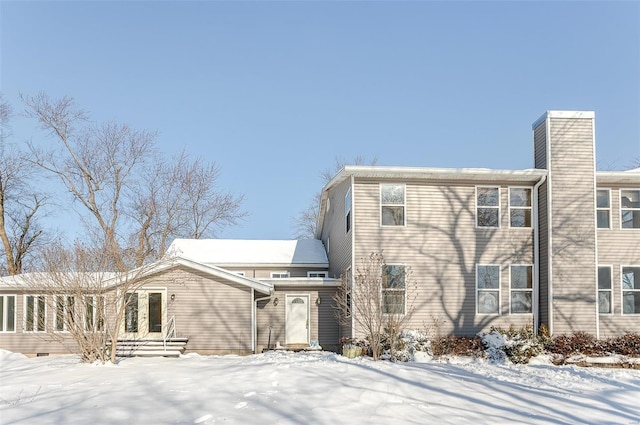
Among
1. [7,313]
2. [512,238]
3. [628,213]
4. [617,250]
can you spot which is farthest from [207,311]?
[628,213]

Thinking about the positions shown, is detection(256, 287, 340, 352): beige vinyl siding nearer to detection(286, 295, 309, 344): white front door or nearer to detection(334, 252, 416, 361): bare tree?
detection(286, 295, 309, 344): white front door

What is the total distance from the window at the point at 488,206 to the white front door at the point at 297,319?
6.24m

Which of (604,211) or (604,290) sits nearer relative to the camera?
(604,290)

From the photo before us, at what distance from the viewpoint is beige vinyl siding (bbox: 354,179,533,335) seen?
1756 cm

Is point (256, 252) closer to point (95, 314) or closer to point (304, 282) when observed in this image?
point (304, 282)

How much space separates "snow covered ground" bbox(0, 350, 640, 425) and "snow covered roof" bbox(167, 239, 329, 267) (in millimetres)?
8840

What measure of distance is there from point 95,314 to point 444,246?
9320 mm

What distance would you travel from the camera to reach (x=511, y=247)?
18.1 meters

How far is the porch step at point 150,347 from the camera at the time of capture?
17.4 meters

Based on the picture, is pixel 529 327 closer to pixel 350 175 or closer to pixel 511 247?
pixel 511 247

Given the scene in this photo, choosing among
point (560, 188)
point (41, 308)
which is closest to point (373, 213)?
point (560, 188)

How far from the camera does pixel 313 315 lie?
20766 millimetres

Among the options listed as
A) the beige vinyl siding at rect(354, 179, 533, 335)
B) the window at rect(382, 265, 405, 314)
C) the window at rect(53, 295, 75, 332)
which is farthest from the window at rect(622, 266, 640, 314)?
the window at rect(53, 295, 75, 332)

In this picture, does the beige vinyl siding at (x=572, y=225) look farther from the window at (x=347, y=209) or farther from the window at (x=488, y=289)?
the window at (x=347, y=209)
